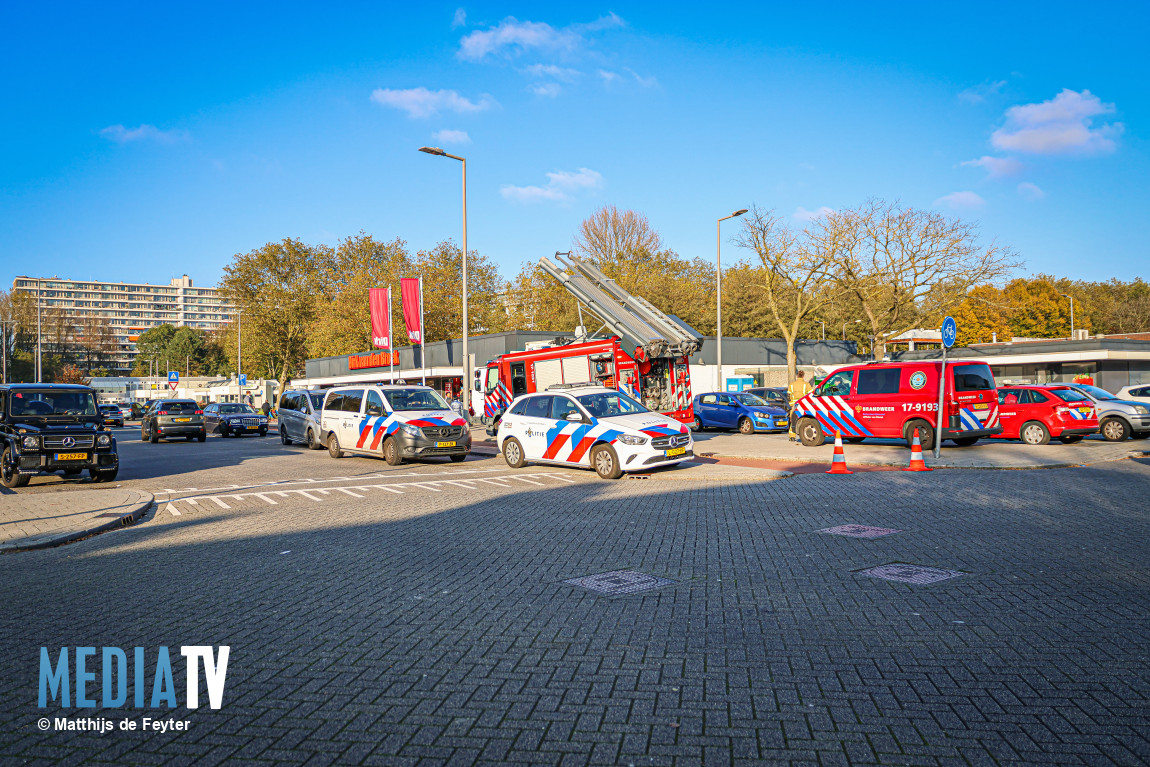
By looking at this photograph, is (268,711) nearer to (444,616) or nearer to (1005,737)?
(444,616)

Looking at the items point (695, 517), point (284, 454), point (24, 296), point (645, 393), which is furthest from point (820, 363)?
point (24, 296)

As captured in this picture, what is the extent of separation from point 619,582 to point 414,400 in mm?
13863

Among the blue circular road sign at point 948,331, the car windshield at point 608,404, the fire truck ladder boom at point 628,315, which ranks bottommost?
the car windshield at point 608,404

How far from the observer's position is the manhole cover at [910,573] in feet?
21.3

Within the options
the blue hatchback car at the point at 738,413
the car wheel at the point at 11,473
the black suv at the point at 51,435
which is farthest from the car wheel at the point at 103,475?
the blue hatchback car at the point at 738,413

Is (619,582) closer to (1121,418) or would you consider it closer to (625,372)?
(625,372)

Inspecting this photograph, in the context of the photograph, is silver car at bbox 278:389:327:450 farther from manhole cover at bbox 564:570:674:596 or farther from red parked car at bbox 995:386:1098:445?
red parked car at bbox 995:386:1098:445

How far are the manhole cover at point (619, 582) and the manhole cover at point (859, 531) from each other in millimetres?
2838

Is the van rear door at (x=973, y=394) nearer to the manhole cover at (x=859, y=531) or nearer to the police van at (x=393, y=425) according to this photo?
the manhole cover at (x=859, y=531)

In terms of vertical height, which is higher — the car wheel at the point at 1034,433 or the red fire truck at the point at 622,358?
the red fire truck at the point at 622,358

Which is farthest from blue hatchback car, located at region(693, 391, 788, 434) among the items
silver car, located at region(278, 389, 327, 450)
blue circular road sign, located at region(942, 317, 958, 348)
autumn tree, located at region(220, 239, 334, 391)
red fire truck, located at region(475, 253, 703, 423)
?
autumn tree, located at region(220, 239, 334, 391)

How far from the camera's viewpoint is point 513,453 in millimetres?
17047

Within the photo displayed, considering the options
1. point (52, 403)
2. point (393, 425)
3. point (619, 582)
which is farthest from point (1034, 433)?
point (52, 403)

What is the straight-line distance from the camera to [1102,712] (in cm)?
382
